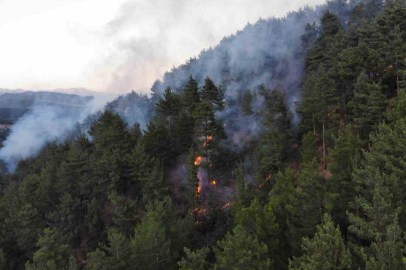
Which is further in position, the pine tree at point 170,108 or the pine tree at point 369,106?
the pine tree at point 170,108

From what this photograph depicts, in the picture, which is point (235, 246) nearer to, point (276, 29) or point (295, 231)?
point (295, 231)

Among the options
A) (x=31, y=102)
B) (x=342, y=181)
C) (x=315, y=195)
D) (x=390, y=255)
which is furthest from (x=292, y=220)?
(x=31, y=102)

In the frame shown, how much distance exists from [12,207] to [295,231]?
3166 centimetres

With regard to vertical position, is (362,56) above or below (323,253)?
above

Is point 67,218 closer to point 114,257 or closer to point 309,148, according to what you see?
point 114,257

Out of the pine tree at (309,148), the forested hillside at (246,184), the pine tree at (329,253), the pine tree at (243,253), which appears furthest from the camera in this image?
the pine tree at (309,148)

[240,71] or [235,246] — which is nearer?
[235,246]

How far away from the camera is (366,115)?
26.7 meters

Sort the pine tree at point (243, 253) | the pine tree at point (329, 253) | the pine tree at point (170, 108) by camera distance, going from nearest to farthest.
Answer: the pine tree at point (329, 253) < the pine tree at point (243, 253) < the pine tree at point (170, 108)

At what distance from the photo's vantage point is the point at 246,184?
2864cm

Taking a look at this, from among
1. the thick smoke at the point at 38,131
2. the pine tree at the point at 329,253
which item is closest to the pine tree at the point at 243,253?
the pine tree at the point at 329,253

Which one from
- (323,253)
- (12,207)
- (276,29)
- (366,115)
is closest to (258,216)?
(323,253)

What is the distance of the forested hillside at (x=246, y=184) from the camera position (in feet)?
52.6

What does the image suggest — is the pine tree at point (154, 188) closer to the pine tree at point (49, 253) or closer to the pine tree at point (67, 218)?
the pine tree at point (67, 218)
